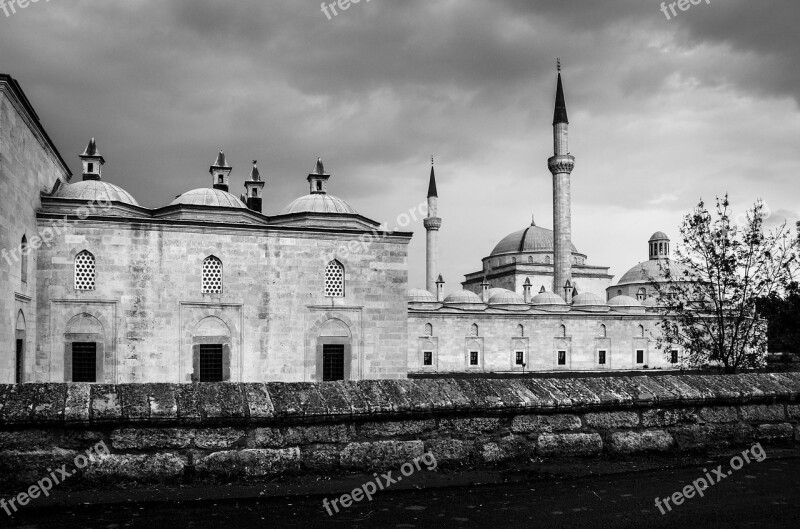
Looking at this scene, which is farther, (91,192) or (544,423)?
(91,192)

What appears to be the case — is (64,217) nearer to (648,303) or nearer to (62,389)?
(62,389)

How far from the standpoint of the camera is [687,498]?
332cm

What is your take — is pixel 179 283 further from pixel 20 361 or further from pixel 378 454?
pixel 378 454

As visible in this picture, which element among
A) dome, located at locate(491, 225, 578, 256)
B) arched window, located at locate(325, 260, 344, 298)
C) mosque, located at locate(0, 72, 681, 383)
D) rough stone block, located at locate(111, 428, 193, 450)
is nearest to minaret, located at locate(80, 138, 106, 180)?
mosque, located at locate(0, 72, 681, 383)

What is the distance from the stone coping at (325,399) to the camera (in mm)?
3246

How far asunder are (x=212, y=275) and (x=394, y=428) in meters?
17.3

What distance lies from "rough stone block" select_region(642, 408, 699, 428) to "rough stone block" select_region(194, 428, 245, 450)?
2.52 meters

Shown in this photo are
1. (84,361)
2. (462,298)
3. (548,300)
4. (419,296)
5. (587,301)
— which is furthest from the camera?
(419,296)

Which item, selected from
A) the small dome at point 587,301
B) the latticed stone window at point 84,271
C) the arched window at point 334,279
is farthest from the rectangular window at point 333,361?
the small dome at point 587,301

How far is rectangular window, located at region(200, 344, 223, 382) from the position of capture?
19562 millimetres

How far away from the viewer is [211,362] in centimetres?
1966

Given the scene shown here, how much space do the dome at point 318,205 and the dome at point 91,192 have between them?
5.52m

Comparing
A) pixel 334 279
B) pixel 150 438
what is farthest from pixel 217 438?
pixel 334 279

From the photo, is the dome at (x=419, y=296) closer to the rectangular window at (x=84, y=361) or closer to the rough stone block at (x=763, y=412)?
the rectangular window at (x=84, y=361)
